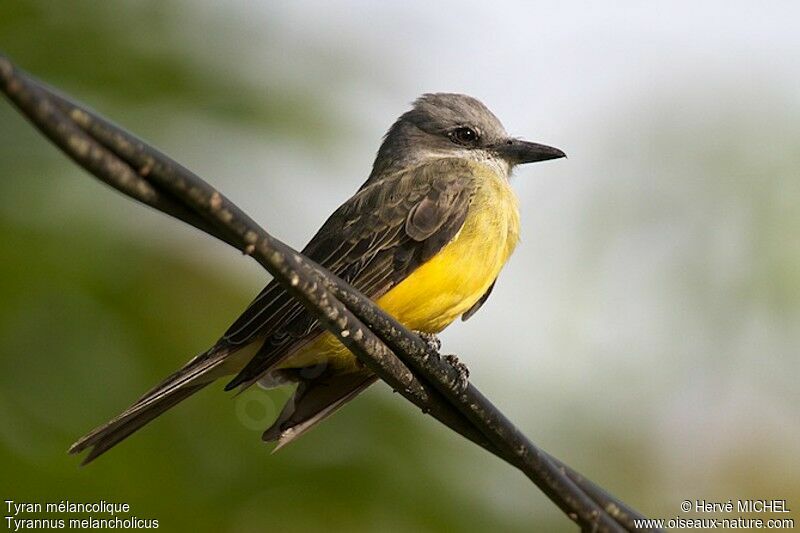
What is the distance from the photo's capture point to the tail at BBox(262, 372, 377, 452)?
16.1 ft

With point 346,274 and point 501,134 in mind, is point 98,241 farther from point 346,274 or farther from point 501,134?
point 501,134

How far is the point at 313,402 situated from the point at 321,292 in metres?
2.24

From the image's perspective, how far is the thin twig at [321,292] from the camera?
7.42 feet

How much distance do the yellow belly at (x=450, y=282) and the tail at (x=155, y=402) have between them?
12.4 inches

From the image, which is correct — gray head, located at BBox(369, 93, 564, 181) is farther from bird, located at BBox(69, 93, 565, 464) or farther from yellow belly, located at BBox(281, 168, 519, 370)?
yellow belly, located at BBox(281, 168, 519, 370)

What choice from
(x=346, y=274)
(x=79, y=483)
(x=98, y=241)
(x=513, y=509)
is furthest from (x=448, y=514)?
(x=98, y=241)

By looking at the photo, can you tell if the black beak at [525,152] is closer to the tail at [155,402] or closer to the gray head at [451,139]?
the gray head at [451,139]

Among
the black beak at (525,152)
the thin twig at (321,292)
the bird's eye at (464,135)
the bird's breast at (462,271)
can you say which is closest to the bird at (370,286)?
the bird's breast at (462,271)

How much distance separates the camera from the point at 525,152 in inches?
247

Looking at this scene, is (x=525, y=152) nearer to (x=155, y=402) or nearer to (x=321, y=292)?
(x=155, y=402)

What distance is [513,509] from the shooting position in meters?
6.15

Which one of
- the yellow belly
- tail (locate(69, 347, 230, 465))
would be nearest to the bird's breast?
the yellow belly

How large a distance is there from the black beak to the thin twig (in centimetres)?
301

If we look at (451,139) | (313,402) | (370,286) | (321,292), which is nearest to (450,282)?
(370,286)
